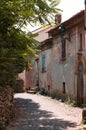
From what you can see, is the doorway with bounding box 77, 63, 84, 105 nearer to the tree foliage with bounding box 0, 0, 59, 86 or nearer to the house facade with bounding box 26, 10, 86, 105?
the house facade with bounding box 26, 10, 86, 105

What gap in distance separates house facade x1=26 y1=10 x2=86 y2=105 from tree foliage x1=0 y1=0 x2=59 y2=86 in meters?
9.46

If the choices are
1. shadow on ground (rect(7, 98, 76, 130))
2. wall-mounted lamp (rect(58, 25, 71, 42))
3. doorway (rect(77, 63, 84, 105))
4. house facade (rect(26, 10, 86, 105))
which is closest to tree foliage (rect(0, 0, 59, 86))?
shadow on ground (rect(7, 98, 76, 130))

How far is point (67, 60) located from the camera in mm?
25750

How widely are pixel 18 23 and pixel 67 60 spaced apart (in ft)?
43.7

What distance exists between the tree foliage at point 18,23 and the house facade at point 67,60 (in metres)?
9.46

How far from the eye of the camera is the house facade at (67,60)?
2306 cm

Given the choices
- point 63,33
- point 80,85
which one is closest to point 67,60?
point 63,33

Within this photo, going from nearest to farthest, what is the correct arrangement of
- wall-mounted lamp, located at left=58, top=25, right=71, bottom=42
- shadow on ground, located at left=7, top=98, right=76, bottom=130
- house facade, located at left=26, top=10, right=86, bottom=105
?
shadow on ground, located at left=7, top=98, right=76, bottom=130 < house facade, located at left=26, top=10, right=86, bottom=105 < wall-mounted lamp, located at left=58, top=25, right=71, bottom=42

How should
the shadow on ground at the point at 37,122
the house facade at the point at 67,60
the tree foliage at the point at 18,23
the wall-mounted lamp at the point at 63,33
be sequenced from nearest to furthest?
the tree foliage at the point at 18,23 < the shadow on ground at the point at 37,122 < the house facade at the point at 67,60 < the wall-mounted lamp at the point at 63,33

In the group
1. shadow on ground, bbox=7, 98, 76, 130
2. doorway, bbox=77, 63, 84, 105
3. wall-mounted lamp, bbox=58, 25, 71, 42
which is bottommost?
shadow on ground, bbox=7, 98, 76, 130

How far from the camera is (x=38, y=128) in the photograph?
44.9ft

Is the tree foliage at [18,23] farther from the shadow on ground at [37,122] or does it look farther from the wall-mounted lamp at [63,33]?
the wall-mounted lamp at [63,33]

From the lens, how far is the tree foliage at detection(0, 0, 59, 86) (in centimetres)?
1164

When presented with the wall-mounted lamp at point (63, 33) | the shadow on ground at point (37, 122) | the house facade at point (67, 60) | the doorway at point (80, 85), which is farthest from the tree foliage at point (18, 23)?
the wall-mounted lamp at point (63, 33)
